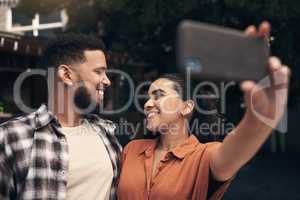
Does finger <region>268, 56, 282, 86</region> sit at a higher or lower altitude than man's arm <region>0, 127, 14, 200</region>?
higher

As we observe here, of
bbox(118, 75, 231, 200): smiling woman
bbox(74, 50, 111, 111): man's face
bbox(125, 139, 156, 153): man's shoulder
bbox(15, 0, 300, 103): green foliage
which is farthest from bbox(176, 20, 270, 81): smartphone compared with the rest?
bbox(15, 0, 300, 103): green foliage

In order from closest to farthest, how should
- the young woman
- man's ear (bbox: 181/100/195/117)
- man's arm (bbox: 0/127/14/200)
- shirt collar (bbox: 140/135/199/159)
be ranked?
1. the young woman
2. man's arm (bbox: 0/127/14/200)
3. shirt collar (bbox: 140/135/199/159)
4. man's ear (bbox: 181/100/195/117)

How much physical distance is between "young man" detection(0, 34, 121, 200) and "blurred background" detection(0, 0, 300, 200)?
468cm

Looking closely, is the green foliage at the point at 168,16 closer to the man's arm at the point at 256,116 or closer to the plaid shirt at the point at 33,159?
the plaid shirt at the point at 33,159

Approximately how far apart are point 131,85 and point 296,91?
4169 millimetres

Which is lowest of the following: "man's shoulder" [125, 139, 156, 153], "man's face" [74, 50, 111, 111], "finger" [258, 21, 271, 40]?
"man's shoulder" [125, 139, 156, 153]

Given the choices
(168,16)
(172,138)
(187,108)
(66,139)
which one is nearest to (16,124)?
(66,139)

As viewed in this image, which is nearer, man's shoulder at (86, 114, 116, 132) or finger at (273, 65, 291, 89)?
finger at (273, 65, 291, 89)

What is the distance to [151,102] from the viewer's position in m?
2.72

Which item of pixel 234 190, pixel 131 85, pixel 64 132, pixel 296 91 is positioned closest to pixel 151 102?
pixel 64 132

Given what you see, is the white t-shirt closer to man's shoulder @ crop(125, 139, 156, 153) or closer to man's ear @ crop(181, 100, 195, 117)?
man's shoulder @ crop(125, 139, 156, 153)

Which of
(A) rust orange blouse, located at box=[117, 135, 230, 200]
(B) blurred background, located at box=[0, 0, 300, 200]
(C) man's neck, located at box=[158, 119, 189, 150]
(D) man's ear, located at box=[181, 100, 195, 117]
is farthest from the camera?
(B) blurred background, located at box=[0, 0, 300, 200]

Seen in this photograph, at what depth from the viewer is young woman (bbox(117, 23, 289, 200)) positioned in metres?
1.50

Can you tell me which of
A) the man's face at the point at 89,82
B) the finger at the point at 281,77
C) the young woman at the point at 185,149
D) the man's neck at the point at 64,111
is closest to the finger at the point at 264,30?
the young woman at the point at 185,149
